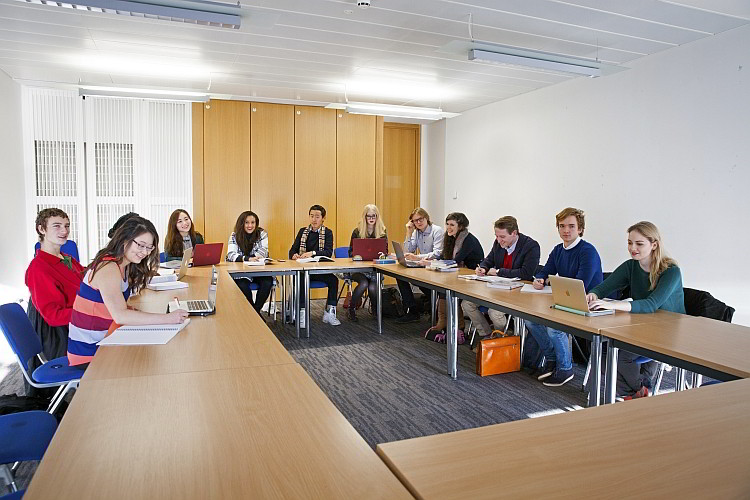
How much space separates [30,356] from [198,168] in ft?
15.3

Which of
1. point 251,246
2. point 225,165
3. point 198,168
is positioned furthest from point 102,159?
point 251,246

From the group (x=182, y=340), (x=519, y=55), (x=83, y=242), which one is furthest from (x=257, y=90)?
(x=182, y=340)

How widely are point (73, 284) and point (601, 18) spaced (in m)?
4.19

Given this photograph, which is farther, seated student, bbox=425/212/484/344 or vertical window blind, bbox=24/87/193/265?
vertical window blind, bbox=24/87/193/265

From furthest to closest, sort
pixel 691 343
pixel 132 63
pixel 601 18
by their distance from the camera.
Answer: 1. pixel 132 63
2. pixel 601 18
3. pixel 691 343

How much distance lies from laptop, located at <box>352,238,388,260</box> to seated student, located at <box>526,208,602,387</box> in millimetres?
2096

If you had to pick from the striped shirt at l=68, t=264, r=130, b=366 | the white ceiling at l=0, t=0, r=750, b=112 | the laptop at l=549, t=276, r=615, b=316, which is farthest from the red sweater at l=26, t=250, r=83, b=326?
the laptop at l=549, t=276, r=615, b=316

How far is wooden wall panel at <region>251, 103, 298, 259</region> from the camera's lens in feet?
23.9

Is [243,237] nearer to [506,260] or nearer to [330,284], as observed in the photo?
[330,284]

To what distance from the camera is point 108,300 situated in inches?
103

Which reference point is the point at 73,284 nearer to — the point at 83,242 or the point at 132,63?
the point at 132,63

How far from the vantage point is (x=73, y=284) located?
11.0ft

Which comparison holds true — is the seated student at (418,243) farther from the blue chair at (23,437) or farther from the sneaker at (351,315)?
the blue chair at (23,437)

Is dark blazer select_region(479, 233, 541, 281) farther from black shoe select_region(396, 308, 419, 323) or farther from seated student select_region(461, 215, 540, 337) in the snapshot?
black shoe select_region(396, 308, 419, 323)
